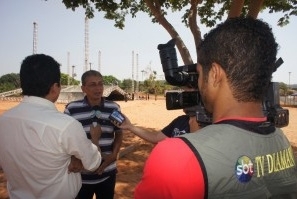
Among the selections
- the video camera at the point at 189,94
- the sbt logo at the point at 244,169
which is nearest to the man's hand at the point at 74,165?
the video camera at the point at 189,94

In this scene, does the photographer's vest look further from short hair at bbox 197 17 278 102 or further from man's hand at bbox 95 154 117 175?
man's hand at bbox 95 154 117 175

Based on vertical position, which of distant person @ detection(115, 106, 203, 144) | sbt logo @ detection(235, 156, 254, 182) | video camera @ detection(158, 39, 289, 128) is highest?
video camera @ detection(158, 39, 289, 128)

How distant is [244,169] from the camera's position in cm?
112

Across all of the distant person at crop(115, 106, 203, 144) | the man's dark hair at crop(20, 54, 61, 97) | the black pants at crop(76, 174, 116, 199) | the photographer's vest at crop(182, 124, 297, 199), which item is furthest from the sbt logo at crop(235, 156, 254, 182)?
the black pants at crop(76, 174, 116, 199)

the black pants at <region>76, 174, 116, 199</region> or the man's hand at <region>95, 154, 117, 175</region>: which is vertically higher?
the man's hand at <region>95, 154, 117, 175</region>

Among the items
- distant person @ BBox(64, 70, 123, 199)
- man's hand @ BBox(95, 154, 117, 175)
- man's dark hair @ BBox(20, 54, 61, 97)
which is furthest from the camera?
distant person @ BBox(64, 70, 123, 199)

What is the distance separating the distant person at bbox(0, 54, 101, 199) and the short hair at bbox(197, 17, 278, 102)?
4.26ft

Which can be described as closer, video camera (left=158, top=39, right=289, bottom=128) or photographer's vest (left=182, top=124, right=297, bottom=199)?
photographer's vest (left=182, top=124, right=297, bottom=199)

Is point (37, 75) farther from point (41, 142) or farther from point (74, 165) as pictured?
point (74, 165)

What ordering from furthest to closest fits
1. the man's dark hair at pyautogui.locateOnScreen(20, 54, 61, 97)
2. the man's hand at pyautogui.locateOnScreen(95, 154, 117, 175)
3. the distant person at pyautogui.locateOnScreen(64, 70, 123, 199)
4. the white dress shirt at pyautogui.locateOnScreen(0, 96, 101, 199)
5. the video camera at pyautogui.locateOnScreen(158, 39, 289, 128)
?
the distant person at pyautogui.locateOnScreen(64, 70, 123, 199) → the man's hand at pyautogui.locateOnScreen(95, 154, 117, 175) → the man's dark hair at pyautogui.locateOnScreen(20, 54, 61, 97) → the white dress shirt at pyautogui.locateOnScreen(0, 96, 101, 199) → the video camera at pyautogui.locateOnScreen(158, 39, 289, 128)

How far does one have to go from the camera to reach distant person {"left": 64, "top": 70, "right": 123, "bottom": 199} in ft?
12.7

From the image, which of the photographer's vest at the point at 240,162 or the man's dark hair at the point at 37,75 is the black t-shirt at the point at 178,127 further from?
the photographer's vest at the point at 240,162

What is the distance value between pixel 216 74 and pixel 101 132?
2.75m

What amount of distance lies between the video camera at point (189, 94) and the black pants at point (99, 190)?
1.88m
